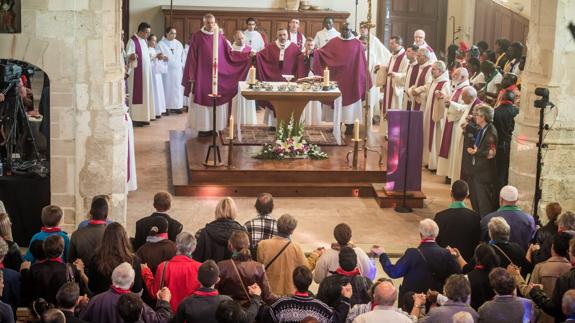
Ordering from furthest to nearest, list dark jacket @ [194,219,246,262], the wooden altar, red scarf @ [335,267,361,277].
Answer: the wooden altar → dark jacket @ [194,219,246,262] → red scarf @ [335,267,361,277]

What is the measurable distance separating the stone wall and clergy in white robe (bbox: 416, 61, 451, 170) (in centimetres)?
545

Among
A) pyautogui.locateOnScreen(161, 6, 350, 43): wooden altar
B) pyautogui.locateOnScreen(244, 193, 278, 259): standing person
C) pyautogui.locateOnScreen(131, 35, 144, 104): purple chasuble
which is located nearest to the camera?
pyautogui.locateOnScreen(244, 193, 278, 259): standing person

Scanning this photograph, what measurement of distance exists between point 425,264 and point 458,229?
1.17 metres

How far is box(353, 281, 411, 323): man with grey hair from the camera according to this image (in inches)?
276

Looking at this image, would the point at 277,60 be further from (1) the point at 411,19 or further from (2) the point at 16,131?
(1) the point at 411,19

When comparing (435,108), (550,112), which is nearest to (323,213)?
(435,108)

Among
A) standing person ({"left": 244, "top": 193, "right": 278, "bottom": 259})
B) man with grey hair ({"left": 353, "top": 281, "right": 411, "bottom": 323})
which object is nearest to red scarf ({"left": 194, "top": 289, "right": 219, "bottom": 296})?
man with grey hair ({"left": 353, "top": 281, "right": 411, "bottom": 323})

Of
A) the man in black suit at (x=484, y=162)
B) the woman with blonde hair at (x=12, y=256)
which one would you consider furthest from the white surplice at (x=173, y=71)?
the woman with blonde hair at (x=12, y=256)

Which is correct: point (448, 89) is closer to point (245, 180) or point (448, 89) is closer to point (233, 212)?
point (245, 180)

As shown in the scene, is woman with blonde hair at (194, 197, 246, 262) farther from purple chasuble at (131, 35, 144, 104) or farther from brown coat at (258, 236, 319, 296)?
purple chasuble at (131, 35, 144, 104)

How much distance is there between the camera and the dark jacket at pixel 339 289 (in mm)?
7793

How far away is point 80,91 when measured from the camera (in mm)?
11188

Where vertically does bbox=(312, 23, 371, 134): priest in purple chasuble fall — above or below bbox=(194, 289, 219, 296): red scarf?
above

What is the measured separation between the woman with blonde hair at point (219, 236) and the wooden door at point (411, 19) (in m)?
14.1
